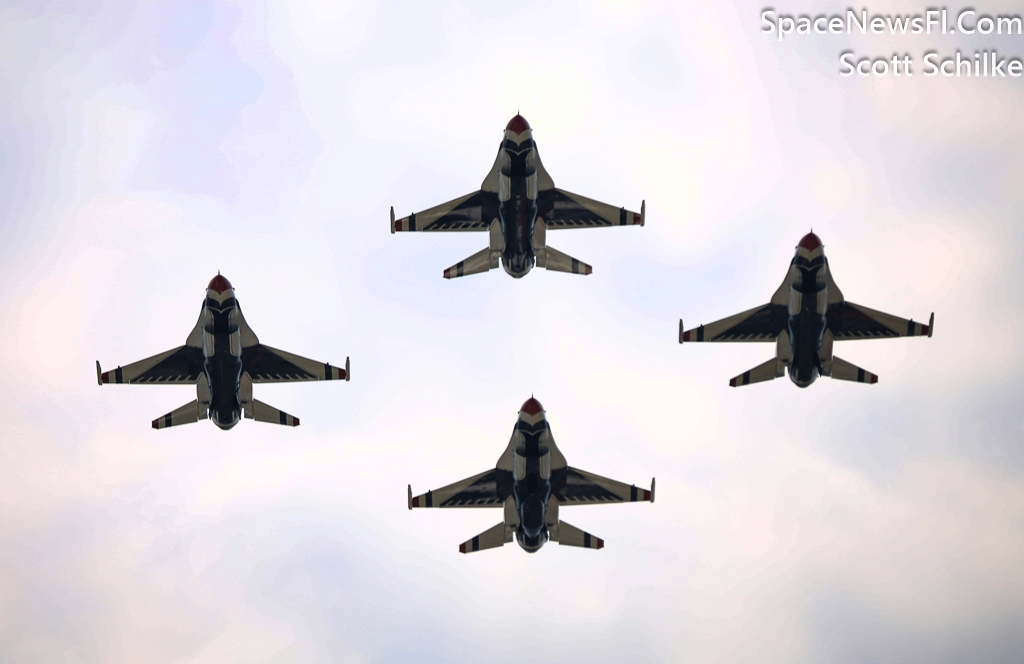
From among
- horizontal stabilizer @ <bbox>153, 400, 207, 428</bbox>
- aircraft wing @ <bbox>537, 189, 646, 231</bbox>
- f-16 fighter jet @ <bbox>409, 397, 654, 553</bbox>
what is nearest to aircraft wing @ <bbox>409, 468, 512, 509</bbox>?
f-16 fighter jet @ <bbox>409, 397, 654, 553</bbox>

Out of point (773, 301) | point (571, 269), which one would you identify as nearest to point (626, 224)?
point (571, 269)

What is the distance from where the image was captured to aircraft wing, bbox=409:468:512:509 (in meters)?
66.9

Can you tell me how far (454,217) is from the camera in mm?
68875

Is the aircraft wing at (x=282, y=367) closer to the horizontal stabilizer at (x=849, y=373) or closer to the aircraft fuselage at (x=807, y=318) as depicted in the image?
the aircraft fuselage at (x=807, y=318)

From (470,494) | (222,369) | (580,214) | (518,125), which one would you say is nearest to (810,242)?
(580,214)

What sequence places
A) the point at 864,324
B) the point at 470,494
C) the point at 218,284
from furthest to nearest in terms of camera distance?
the point at 470,494 → the point at 864,324 → the point at 218,284

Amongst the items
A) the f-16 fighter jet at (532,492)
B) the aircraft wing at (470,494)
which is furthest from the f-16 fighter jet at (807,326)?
the aircraft wing at (470,494)

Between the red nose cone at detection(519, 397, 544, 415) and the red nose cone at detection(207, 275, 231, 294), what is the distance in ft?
62.5

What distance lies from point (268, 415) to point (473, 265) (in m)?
16.7

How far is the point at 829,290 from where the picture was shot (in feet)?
209

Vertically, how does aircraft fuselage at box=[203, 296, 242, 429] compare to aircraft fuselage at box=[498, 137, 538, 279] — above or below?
below

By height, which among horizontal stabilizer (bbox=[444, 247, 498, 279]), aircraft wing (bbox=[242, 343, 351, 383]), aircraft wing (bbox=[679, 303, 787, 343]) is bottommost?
aircraft wing (bbox=[242, 343, 351, 383])

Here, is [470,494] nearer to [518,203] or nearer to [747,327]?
[518,203]

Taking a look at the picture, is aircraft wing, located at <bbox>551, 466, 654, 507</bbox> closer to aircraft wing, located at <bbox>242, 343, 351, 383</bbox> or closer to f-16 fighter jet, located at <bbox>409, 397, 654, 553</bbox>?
f-16 fighter jet, located at <bbox>409, 397, 654, 553</bbox>
